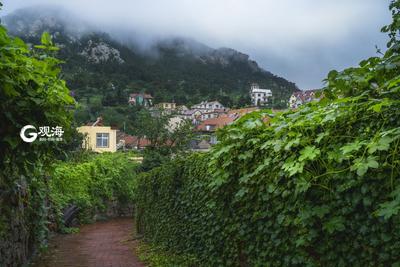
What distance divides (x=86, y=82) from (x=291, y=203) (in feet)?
282

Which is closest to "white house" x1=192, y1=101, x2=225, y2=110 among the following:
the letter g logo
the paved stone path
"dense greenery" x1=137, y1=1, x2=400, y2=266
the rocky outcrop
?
the rocky outcrop

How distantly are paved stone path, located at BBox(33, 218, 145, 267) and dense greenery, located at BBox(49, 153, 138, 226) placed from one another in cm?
138

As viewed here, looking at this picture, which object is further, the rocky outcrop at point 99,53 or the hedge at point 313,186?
the rocky outcrop at point 99,53

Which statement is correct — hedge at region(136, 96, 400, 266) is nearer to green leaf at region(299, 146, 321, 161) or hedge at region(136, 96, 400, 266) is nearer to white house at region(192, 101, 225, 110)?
green leaf at region(299, 146, 321, 161)

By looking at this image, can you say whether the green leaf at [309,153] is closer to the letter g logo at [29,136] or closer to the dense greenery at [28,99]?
the dense greenery at [28,99]

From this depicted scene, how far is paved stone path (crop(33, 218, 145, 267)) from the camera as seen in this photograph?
9.38 m

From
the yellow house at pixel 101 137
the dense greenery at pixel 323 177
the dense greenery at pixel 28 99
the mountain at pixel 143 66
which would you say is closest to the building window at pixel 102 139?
the yellow house at pixel 101 137

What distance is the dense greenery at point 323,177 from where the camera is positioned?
2.62 metres

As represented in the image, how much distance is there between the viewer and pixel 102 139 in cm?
4047

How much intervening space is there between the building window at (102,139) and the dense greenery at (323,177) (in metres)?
36.3

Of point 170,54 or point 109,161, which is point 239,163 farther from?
point 170,54

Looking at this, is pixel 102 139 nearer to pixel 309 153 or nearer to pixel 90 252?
pixel 90 252

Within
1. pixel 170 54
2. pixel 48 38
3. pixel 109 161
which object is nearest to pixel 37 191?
pixel 48 38

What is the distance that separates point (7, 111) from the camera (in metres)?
3.43
